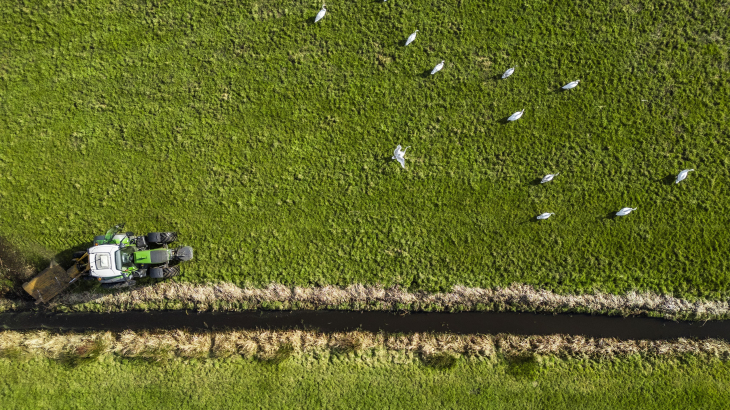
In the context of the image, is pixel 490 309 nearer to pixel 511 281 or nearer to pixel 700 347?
pixel 511 281

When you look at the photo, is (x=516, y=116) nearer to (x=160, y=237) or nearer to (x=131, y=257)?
(x=160, y=237)

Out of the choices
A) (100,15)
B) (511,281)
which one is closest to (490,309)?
(511,281)

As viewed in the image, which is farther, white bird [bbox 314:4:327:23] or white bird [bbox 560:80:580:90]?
white bird [bbox 314:4:327:23]

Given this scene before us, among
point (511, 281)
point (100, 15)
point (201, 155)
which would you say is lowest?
point (511, 281)

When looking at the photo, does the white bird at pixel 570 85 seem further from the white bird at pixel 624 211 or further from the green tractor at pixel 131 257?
the green tractor at pixel 131 257

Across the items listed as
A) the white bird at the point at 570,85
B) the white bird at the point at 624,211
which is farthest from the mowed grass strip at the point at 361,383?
the white bird at the point at 570,85

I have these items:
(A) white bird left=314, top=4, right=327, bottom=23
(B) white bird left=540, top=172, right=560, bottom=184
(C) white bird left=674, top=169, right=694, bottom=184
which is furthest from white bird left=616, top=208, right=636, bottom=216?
(A) white bird left=314, top=4, right=327, bottom=23

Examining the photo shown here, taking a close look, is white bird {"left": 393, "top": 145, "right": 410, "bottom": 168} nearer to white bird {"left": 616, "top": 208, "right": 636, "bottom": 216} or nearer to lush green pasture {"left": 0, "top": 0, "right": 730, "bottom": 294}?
lush green pasture {"left": 0, "top": 0, "right": 730, "bottom": 294}
